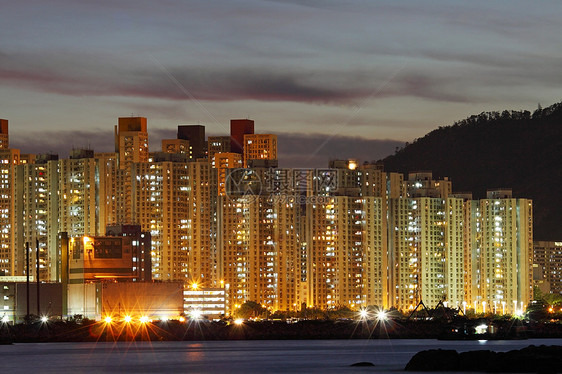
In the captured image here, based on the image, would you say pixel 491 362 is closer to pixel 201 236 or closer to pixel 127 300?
pixel 127 300

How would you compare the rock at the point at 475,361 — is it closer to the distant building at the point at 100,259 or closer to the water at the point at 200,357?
the water at the point at 200,357

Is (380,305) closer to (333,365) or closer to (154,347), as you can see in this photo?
(154,347)

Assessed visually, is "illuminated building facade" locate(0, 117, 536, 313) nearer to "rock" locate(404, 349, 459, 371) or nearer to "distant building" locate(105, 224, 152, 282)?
"distant building" locate(105, 224, 152, 282)

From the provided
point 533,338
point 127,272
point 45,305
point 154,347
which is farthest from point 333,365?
point 127,272

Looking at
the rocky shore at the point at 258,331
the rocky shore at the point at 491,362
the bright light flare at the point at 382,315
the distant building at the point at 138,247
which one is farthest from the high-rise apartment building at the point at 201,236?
the rocky shore at the point at 491,362

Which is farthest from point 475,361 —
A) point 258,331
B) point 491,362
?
point 258,331

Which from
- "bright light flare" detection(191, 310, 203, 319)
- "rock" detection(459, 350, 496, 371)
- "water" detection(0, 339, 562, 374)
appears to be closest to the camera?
"rock" detection(459, 350, 496, 371)

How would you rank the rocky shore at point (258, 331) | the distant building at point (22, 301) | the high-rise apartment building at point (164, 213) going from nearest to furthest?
the rocky shore at point (258, 331), the distant building at point (22, 301), the high-rise apartment building at point (164, 213)

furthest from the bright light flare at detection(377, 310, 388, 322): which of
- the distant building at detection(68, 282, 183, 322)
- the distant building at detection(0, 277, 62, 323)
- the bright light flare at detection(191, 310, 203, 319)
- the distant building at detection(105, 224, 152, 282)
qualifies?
the distant building at detection(0, 277, 62, 323)
